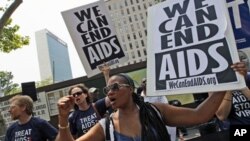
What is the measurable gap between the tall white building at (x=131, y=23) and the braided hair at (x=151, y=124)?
137 meters

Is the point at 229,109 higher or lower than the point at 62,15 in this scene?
lower

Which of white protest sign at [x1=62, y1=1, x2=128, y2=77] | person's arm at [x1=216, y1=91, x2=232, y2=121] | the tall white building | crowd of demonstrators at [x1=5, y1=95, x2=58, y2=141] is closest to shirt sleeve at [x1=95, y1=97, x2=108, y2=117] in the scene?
crowd of demonstrators at [x1=5, y1=95, x2=58, y2=141]

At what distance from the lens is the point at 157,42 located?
322 centimetres

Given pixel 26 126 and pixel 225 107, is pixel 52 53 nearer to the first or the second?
pixel 26 126

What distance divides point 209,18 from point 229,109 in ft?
3.64

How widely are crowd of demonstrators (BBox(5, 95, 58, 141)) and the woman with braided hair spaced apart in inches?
69.8

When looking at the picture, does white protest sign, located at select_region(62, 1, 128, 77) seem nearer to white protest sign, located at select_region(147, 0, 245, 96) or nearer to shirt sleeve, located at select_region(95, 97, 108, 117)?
shirt sleeve, located at select_region(95, 97, 108, 117)

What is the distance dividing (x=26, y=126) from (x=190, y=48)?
2.42 m

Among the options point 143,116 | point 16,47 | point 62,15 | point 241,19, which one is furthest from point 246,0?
point 16,47

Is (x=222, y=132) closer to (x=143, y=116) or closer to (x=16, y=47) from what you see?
(x=143, y=116)

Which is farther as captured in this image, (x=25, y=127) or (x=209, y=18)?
(x=25, y=127)

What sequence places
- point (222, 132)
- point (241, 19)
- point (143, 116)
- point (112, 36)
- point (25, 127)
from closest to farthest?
1. point (143, 116)
2. point (241, 19)
3. point (25, 127)
4. point (222, 132)
5. point (112, 36)

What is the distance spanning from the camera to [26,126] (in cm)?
472

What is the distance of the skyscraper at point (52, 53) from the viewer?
94.2 meters
